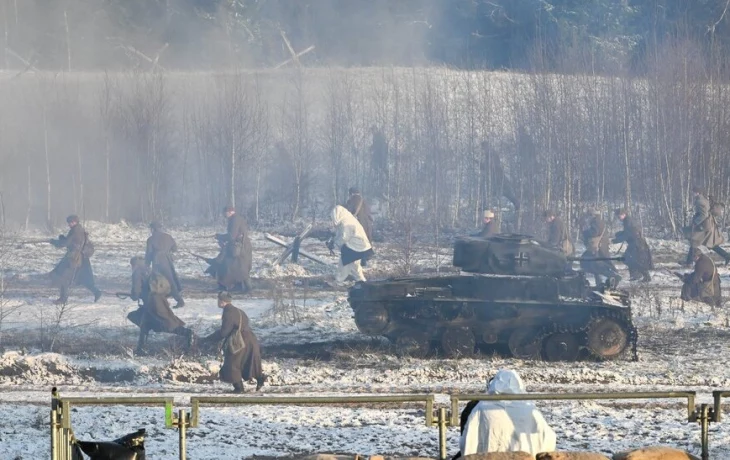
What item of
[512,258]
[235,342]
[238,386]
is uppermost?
[512,258]

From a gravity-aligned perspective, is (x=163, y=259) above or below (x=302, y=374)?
above

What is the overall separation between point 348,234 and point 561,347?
20.7 ft

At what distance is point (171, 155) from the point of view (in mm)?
36500

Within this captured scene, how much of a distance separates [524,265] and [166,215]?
19450 mm

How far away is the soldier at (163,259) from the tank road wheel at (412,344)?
5.10 m

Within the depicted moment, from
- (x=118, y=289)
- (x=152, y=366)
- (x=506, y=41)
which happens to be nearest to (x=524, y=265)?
(x=152, y=366)

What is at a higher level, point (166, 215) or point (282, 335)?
point (166, 215)

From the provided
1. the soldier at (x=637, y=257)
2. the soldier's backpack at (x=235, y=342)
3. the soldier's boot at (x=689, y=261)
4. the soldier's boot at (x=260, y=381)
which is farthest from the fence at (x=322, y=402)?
the soldier's boot at (x=689, y=261)

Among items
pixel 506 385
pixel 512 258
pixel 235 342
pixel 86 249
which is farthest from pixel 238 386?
pixel 86 249

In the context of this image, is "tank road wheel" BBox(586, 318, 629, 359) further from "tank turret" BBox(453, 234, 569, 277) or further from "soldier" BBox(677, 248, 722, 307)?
"soldier" BBox(677, 248, 722, 307)

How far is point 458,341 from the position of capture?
16.8 metres

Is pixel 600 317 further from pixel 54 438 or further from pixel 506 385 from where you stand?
pixel 54 438

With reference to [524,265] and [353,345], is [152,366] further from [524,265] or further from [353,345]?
[524,265]

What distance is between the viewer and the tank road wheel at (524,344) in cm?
1680
